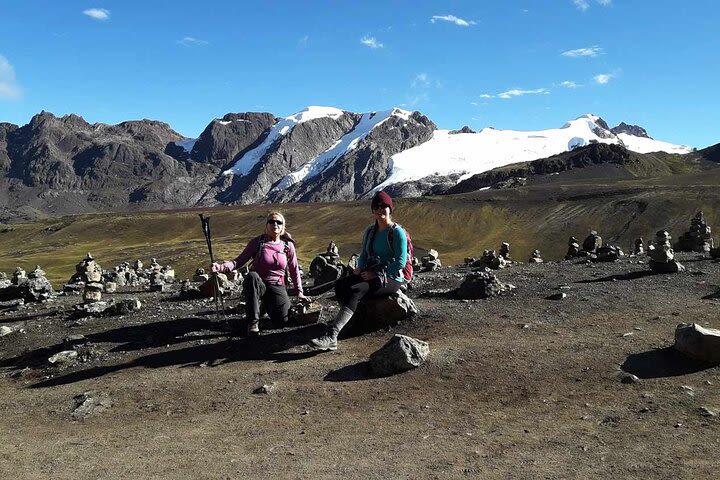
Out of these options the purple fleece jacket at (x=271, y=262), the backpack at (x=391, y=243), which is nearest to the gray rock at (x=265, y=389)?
the purple fleece jacket at (x=271, y=262)

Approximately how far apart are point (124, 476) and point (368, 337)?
7656 millimetres

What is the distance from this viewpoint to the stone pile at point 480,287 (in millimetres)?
18812

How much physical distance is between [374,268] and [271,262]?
295 centimetres

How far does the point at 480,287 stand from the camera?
62.0 ft

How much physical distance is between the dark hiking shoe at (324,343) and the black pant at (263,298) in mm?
1641

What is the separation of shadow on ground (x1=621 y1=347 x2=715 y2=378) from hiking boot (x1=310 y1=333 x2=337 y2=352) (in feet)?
21.8

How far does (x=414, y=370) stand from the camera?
477 inches

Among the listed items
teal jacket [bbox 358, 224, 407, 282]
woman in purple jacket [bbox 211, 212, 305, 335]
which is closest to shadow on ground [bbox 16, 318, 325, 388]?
woman in purple jacket [bbox 211, 212, 305, 335]

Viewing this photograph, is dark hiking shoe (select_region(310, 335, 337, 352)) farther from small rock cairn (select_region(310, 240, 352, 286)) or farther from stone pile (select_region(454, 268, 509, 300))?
small rock cairn (select_region(310, 240, 352, 286))

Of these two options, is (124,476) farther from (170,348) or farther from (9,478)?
(170,348)

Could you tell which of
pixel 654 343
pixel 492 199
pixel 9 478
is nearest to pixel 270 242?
pixel 9 478

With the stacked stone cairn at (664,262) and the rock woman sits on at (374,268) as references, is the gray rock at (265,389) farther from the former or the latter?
the stacked stone cairn at (664,262)

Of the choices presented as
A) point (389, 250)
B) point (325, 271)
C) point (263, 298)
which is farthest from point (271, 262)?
point (325, 271)

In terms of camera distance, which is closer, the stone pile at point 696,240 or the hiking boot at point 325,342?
the hiking boot at point 325,342
